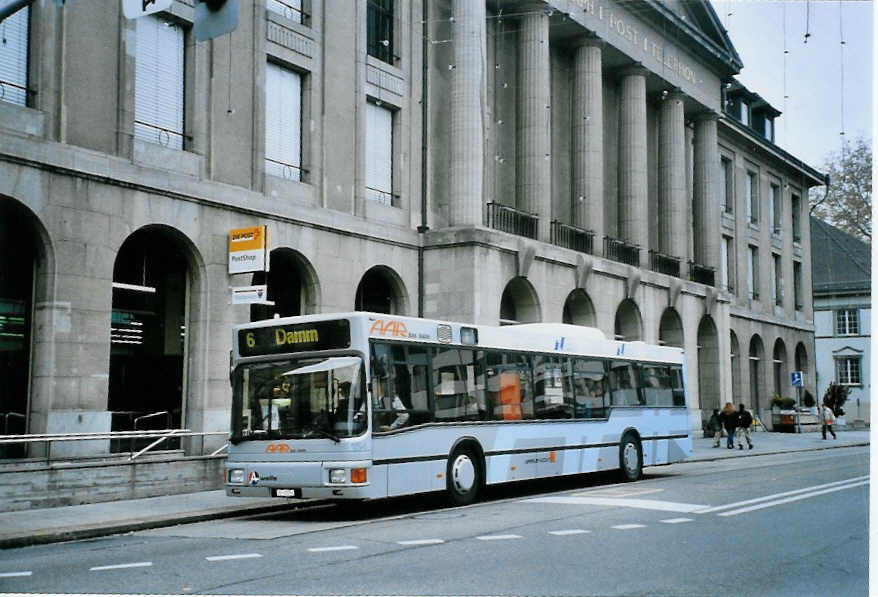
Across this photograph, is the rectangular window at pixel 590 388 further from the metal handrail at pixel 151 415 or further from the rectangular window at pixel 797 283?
the rectangular window at pixel 797 283

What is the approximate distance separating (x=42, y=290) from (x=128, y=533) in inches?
244

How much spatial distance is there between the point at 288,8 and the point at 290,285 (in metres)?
6.59

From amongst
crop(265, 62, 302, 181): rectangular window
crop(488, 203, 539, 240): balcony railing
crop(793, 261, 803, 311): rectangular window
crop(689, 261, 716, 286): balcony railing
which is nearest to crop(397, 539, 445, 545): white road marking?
crop(265, 62, 302, 181): rectangular window

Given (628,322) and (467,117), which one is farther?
(628,322)

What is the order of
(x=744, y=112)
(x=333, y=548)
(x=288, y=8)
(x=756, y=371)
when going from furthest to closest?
(x=744, y=112), (x=756, y=371), (x=288, y=8), (x=333, y=548)

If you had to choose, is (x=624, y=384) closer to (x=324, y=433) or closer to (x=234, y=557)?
(x=324, y=433)

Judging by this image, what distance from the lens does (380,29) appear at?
27500 millimetres

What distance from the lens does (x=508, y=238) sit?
28.8m

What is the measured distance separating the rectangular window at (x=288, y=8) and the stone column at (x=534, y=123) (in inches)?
372

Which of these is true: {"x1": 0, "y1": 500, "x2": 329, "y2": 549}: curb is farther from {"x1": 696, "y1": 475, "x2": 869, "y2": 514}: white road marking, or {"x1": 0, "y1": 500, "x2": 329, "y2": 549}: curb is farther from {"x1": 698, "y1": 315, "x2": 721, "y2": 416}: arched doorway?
{"x1": 698, "y1": 315, "x2": 721, "y2": 416}: arched doorway

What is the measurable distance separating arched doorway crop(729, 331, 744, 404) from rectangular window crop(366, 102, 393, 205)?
90.7ft

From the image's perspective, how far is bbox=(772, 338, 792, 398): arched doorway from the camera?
55.2 meters

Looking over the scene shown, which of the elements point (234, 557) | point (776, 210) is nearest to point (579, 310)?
point (234, 557)

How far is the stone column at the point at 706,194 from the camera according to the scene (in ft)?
144
